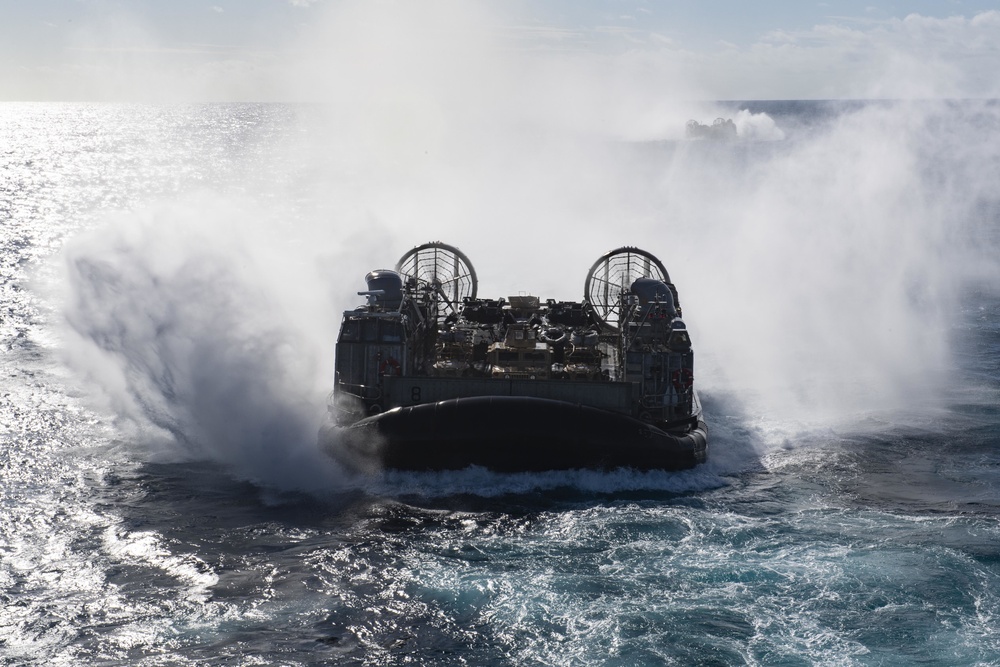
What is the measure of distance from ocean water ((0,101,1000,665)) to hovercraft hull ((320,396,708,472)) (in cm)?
46

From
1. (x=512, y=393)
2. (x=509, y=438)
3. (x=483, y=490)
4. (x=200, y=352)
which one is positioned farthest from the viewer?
(x=200, y=352)

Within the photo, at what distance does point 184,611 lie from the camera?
60.3ft

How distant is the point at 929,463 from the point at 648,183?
7718cm

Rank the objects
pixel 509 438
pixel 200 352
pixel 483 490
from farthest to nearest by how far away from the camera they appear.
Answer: pixel 200 352 < pixel 483 490 < pixel 509 438

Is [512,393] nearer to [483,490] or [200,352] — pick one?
[483,490]

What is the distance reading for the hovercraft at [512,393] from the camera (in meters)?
24.3

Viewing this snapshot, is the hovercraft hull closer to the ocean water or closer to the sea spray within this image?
the ocean water

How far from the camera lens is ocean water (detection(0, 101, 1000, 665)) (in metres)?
18.0

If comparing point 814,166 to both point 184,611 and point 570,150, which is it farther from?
point 184,611

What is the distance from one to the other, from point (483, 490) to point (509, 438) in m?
1.40

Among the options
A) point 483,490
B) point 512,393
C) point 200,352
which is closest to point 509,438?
point 483,490

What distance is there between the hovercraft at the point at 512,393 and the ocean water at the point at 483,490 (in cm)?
68

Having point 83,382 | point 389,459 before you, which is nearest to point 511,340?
point 389,459

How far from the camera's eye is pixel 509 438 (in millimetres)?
24141
